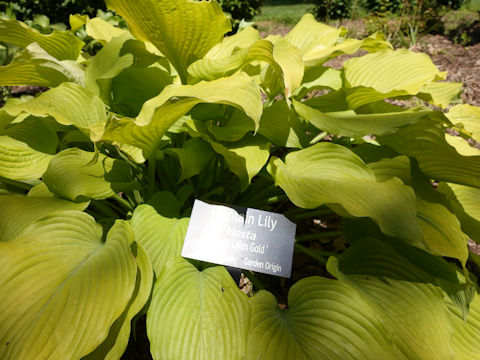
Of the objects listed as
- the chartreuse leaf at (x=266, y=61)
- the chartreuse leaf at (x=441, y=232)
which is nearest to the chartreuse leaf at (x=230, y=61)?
the chartreuse leaf at (x=266, y=61)

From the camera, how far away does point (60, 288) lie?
0.79 meters

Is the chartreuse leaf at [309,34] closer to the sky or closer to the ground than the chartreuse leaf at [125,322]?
closer to the sky

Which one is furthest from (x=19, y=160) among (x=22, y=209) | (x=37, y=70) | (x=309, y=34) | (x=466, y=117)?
(x=466, y=117)

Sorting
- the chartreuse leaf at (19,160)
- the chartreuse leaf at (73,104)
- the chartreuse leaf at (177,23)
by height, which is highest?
the chartreuse leaf at (177,23)

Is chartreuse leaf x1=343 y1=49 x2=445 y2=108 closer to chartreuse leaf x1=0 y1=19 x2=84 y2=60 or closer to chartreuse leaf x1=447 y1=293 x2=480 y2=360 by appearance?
chartreuse leaf x1=447 y1=293 x2=480 y2=360

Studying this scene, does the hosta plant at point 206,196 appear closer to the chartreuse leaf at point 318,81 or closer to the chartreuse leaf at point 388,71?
the chartreuse leaf at point 388,71

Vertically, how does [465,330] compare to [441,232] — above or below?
below

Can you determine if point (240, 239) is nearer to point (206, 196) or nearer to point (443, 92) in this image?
point (206, 196)

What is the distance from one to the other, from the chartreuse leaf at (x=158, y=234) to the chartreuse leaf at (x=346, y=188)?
386 mm

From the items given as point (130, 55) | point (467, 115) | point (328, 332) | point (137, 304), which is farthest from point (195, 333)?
point (467, 115)

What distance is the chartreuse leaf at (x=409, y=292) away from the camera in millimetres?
829

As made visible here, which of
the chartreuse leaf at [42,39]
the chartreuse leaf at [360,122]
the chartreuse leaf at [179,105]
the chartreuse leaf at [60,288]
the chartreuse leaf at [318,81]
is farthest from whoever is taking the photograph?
the chartreuse leaf at [318,81]

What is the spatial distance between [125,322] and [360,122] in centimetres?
89

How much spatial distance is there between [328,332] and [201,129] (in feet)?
2.51
